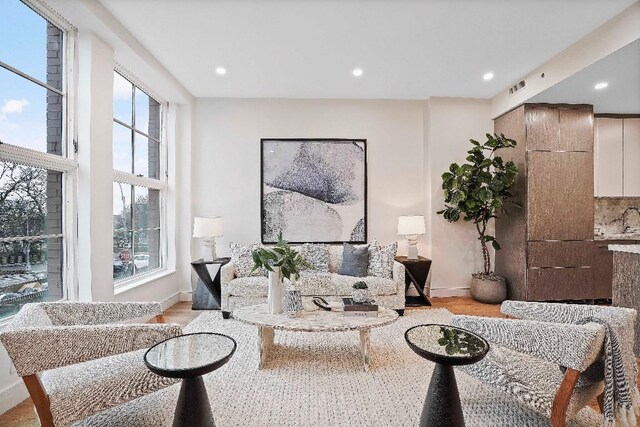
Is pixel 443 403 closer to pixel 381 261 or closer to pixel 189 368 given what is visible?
pixel 189 368

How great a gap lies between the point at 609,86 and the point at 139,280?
576cm

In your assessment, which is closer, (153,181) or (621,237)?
(153,181)

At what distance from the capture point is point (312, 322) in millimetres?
2615

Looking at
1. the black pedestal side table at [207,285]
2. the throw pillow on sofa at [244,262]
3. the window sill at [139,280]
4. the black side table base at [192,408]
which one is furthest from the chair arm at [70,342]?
the black pedestal side table at [207,285]

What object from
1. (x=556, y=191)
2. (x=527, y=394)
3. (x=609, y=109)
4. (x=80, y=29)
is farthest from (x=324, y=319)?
(x=609, y=109)

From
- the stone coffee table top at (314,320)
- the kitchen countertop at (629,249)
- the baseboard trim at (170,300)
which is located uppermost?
the kitchen countertop at (629,249)

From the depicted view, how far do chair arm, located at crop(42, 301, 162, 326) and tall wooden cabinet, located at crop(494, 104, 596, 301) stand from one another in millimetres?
4348

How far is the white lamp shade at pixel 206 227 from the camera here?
14.6ft

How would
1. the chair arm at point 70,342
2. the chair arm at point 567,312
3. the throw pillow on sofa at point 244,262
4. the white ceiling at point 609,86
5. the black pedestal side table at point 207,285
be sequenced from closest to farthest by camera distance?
1. the chair arm at point 70,342
2. the chair arm at point 567,312
3. the white ceiling at point 609,86
4. the throw pillow on sofa at point 244,262
5. the black pedestal side table at point 207,285

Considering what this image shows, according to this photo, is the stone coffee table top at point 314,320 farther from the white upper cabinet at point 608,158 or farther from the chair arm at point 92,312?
the white upper cabinet at point 608,158

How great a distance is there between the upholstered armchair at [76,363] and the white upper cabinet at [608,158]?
552cm

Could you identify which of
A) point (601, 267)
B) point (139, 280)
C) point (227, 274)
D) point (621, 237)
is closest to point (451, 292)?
point (601, 267)

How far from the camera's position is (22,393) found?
2.28 m

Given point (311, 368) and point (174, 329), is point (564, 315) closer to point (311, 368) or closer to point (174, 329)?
point (311, 368)
